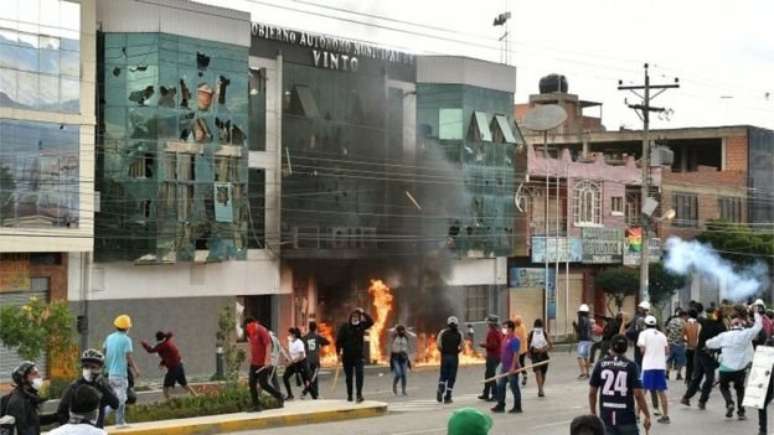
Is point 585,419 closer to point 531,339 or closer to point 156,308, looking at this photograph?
point 531,339

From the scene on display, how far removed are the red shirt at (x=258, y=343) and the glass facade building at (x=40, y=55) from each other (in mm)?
14103

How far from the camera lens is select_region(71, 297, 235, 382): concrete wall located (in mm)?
34062

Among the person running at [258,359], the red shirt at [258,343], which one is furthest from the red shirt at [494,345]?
the red shirt at [258,343]

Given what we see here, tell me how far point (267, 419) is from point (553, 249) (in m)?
31.0

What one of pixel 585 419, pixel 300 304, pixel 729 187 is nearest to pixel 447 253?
pixel 300 304

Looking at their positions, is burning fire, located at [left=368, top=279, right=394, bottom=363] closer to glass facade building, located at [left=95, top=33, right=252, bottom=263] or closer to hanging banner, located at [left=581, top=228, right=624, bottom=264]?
Answer: glass facade building, located at [left=95, top=33, right=252, bottom=263]

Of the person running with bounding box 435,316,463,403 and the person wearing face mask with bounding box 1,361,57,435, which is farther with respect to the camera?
the person running with bounding box 435,316,463,403

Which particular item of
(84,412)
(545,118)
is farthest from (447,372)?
(545,118)

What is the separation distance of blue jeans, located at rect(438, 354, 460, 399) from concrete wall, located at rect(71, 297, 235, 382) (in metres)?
12.8

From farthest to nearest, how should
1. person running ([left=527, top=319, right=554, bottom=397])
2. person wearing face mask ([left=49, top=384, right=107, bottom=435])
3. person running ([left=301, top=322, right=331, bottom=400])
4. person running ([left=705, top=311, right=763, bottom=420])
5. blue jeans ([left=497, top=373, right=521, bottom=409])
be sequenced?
person running ([left=301, top=322, right=331, bottom=400]) < person running ([left=527, top=319, right=554, bottom=397]) < blue jeans ([left=497, top=373, right=521, bottom=409]) < person running ([left=705, top=311, right=763, bottom=420]) < person wearing face mask ([left=49, top=384, right=107, bottom=435])

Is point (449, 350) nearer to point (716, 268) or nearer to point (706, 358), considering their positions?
point (706, 358)

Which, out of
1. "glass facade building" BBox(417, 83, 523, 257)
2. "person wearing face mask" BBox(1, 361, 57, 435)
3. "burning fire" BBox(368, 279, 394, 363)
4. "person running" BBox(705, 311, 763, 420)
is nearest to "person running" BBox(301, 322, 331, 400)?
"person running" BBox(705, 311, 763, 420)

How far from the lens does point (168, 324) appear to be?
119 ft

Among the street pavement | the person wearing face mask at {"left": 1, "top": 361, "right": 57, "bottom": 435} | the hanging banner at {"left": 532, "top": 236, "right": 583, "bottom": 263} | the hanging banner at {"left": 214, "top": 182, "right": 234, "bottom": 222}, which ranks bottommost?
the street pavement
